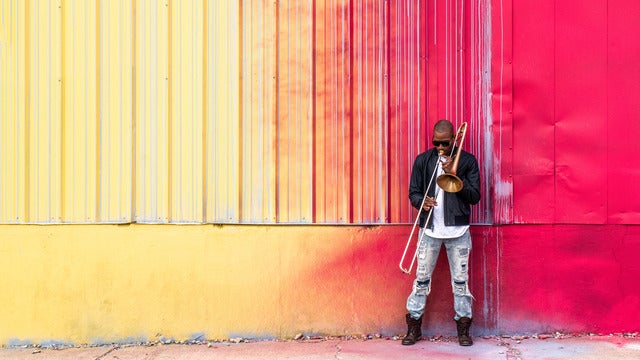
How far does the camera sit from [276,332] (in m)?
6.82

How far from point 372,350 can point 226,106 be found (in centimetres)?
262

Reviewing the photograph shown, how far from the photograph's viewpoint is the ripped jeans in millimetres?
6363

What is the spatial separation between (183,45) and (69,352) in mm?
3051

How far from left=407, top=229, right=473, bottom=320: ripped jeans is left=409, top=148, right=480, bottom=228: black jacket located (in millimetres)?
174

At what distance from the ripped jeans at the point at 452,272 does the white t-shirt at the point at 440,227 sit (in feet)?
0.20

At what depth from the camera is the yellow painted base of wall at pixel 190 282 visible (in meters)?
6.80

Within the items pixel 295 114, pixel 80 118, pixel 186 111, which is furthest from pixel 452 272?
pixel 80 118

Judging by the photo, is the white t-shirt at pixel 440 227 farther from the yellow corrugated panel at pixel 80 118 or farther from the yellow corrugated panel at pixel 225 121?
the yellow corrugated panel at pixel 80 118

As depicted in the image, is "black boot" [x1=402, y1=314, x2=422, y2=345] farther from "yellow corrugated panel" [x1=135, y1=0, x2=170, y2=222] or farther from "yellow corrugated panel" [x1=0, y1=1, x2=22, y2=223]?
"yellow corrugated panel" [x1=0, y1=1, x2=22, y2=223]

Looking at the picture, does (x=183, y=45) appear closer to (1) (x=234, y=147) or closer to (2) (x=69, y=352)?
(1) (x=234, y=147)

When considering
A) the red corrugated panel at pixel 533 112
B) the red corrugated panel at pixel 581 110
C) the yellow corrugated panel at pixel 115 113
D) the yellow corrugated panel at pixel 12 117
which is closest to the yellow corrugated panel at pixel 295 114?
the yellow corrugated panel at pixel 115 113

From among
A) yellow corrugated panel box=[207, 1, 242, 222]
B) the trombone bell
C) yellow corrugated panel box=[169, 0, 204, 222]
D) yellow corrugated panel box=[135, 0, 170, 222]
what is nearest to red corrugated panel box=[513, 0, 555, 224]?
the trombone bell

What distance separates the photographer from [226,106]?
272 inches

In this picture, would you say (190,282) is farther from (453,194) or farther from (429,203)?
(453,194)
